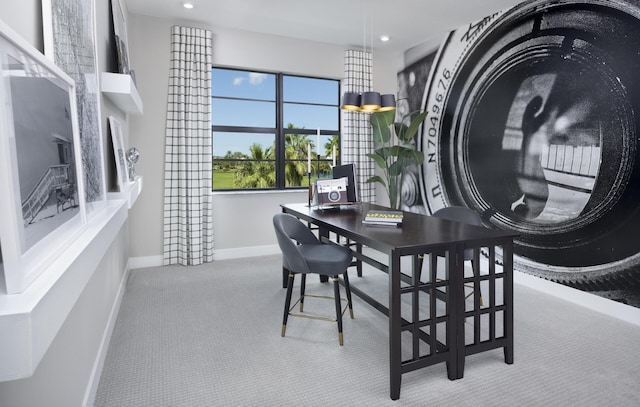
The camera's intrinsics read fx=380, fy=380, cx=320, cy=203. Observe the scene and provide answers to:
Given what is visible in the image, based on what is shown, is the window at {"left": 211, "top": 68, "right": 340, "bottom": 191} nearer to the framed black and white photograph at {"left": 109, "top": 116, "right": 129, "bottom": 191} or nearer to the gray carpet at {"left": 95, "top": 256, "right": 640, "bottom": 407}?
the framed black and white photograph at {"left": 109, "top": 116, "right": 129, "bottom": 191}

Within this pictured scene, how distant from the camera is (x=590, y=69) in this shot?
322 cm

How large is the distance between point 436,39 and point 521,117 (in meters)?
1.75

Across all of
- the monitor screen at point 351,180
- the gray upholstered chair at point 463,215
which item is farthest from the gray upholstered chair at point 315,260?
the gray upholstered chair at point 463,215

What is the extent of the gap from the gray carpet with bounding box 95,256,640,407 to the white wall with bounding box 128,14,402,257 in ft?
4.68

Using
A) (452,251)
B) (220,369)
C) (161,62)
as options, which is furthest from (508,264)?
(161,62)

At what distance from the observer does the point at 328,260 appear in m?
2.46

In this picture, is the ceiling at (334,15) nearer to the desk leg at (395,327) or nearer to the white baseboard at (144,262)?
the white baseboard at (144,262)

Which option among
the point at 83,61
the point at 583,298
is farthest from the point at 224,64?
A: the point at 583,298

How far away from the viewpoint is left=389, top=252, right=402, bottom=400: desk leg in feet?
6.28

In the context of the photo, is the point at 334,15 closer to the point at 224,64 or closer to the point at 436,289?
the point at 224,64

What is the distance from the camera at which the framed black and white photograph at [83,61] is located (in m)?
1.32

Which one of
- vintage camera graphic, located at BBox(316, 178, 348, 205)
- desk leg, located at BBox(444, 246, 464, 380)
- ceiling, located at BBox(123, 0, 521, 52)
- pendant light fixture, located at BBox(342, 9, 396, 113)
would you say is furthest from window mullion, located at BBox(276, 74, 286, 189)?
desk leg, located at BBox(444, 246, 464, 380)

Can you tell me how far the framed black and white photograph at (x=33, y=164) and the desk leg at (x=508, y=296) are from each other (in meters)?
2.11

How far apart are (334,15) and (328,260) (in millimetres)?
3021
